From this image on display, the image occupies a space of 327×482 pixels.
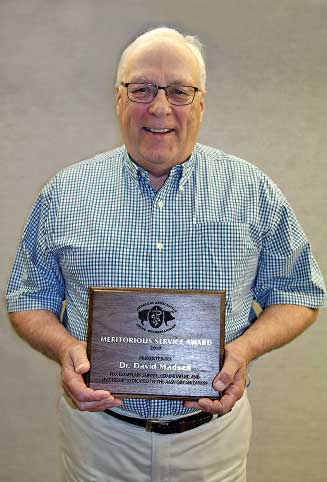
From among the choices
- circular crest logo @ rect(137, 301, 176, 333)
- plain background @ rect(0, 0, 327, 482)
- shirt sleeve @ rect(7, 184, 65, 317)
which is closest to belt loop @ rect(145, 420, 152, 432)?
circular crest logo @ rect(137, 301, 176, 333)

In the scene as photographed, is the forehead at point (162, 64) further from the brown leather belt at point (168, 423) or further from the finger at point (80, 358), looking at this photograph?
the brown leather belt at point (168, 423)

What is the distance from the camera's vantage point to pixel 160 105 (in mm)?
1369

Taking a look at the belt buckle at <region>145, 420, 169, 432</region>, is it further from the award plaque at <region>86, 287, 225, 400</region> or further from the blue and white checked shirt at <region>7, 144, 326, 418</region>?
the award plaque at <region>86, 287, 225, 400</region>

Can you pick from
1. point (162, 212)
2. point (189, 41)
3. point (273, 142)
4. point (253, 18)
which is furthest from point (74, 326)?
point (253, 18)

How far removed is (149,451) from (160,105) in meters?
0.92

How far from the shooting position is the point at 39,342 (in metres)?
1.45

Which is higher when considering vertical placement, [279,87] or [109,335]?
[279,87]

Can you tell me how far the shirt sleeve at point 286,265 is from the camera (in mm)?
1490

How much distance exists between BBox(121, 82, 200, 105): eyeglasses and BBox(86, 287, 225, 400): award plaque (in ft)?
1.76

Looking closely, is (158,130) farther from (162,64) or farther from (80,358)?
(80,358)

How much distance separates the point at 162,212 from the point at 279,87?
3.76 feet

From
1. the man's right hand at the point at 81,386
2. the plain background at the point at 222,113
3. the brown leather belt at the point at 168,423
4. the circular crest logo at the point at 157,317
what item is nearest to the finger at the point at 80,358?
the man's right hand at the point at 81,386

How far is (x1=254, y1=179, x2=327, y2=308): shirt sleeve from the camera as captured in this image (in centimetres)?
149

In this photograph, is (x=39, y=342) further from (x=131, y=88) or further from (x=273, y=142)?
(x=273, y=142)
